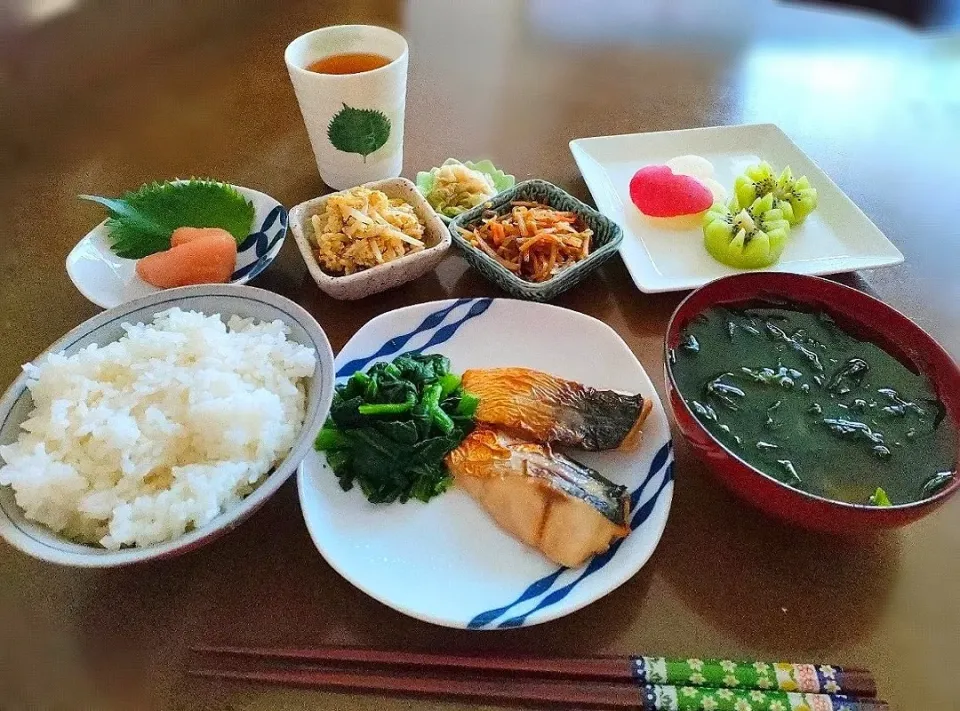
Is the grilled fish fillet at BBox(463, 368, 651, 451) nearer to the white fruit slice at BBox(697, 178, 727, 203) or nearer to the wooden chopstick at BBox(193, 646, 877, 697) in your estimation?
the wooden chopstick at BBox(193, 646, 877, 697)

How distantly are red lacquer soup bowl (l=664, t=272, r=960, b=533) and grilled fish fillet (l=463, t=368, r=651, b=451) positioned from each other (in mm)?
107

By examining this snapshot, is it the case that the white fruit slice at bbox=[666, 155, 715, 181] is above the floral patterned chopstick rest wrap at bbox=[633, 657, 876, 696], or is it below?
above

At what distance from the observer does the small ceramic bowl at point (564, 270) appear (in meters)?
1.55

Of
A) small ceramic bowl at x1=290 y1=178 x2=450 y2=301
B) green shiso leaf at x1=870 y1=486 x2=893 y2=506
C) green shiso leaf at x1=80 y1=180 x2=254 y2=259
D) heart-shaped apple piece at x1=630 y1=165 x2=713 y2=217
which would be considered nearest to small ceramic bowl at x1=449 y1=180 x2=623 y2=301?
small ceramic bowl at x1=290 y1=178 x2=450 y2=301

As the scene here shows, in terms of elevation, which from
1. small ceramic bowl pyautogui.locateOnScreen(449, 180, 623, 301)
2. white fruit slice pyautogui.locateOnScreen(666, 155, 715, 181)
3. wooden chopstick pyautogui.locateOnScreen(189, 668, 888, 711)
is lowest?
wooden chopstick pyautogui.locateOnScreen(189, 668, 888, 711)

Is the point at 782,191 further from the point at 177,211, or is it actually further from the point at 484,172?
the point at 177,211

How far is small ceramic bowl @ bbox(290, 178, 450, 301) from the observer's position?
1509 millimetres

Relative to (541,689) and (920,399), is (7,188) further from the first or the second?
(920,399)

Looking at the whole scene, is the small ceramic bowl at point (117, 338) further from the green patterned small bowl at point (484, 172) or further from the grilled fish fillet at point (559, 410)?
the green patterned small bowl at point (484, 172)

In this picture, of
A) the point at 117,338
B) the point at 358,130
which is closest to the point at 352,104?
the point at 358,130

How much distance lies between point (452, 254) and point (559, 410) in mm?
624

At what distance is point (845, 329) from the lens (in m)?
1.32

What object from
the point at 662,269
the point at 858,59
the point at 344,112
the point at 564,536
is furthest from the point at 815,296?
the point at 858,59

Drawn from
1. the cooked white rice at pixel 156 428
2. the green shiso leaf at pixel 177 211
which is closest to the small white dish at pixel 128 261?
the green shiso leaf at pixel 177 211
